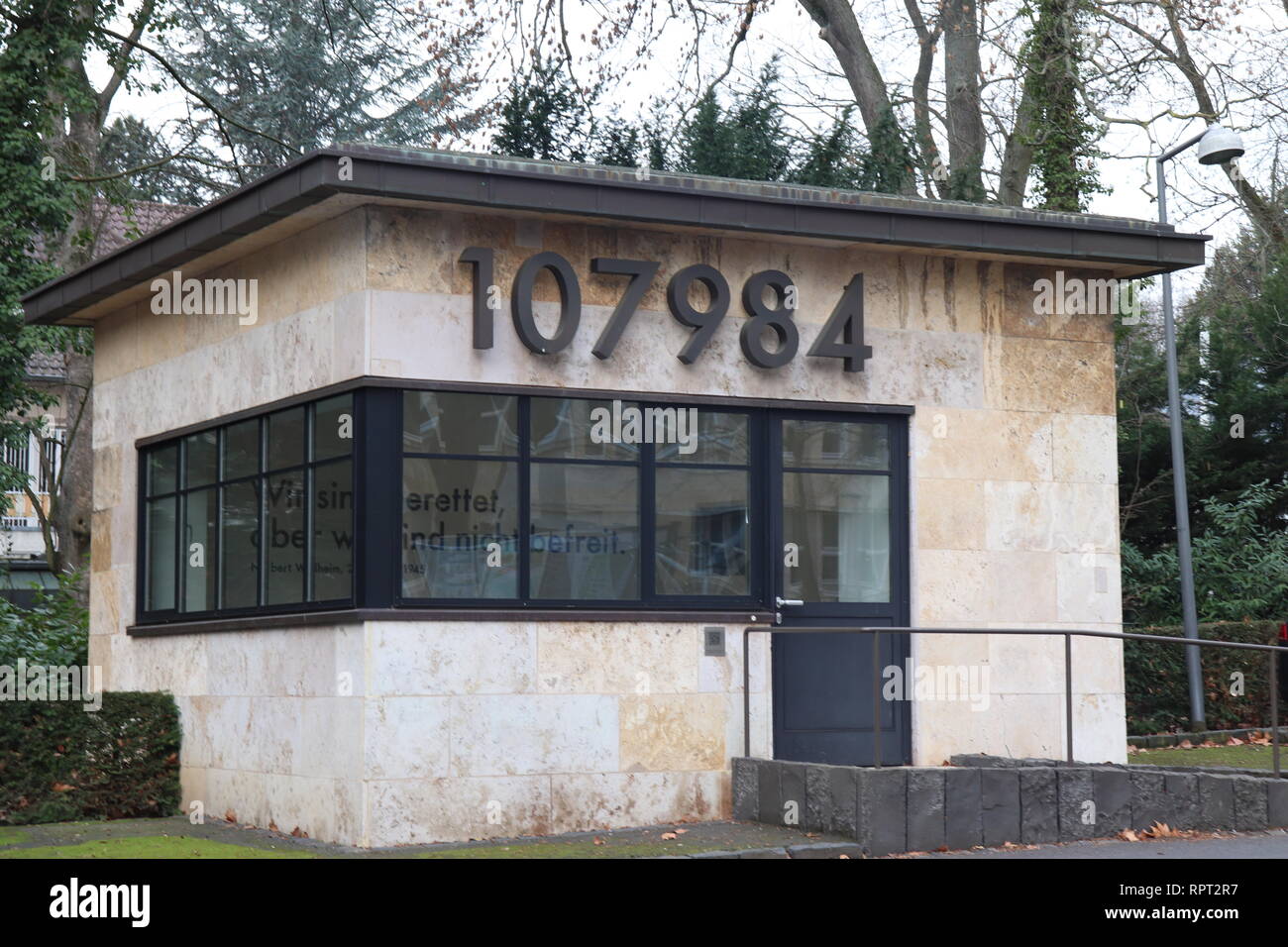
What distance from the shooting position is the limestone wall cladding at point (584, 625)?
11430 millimetres

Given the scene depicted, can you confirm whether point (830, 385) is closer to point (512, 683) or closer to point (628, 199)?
point (628, 199)

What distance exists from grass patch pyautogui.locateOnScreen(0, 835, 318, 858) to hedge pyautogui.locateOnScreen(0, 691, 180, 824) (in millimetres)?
1526

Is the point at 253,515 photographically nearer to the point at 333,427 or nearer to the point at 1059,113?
the point at 333,427

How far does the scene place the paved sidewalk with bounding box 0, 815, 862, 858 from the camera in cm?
1061

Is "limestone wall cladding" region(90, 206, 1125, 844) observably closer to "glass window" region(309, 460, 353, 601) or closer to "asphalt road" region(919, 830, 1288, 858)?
"glass window" region(309, 460, 353, 601)

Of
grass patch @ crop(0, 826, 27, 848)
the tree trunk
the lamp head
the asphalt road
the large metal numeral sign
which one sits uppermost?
the tree trunk

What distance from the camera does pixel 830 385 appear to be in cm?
1290

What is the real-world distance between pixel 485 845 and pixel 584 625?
169cm

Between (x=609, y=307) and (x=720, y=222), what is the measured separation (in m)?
1.00

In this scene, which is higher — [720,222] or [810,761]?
[720,222]

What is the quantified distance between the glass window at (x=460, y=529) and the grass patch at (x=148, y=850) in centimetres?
194

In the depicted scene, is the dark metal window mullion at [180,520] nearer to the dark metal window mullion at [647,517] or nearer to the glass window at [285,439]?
the glass window at [285,439]

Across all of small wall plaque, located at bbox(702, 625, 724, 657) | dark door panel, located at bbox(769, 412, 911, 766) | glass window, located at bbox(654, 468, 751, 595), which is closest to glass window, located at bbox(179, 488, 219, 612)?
glass window, located at bbox(654, 468, 751, 595)

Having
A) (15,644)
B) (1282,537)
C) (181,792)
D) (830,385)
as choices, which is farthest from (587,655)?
(1282,537)
